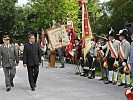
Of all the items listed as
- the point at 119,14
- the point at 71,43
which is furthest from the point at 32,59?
the point at 119,14

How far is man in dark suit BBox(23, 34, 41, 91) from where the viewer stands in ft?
40.9

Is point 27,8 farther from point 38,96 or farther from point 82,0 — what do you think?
point 38,96

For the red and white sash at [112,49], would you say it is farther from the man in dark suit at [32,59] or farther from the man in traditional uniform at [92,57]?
the man in dark suit at [32,59]

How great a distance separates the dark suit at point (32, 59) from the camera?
12.5 metres

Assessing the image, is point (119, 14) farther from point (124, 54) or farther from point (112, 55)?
point (124, 54)

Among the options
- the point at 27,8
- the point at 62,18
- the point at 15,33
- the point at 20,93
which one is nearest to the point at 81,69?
the point at 20,93

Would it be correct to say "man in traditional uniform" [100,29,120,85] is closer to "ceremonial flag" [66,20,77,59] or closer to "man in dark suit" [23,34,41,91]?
"man in dark suit" [23,34,41,91]

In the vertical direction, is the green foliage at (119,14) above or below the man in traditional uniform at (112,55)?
above

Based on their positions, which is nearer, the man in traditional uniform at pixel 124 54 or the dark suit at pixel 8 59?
the man in traditional uniform at pixel 124 54

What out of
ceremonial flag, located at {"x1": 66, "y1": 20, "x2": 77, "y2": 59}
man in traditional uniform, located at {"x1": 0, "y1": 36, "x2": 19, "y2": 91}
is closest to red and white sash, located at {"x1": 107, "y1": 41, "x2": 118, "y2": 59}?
man in traditional uniform, located at {"x1": 0, "y1": 36, "x2": 19, "y2": 91}

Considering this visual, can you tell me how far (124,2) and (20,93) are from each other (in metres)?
17.1

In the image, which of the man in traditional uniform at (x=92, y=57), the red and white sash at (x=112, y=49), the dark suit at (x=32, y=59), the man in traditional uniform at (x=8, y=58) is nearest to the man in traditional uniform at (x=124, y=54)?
the red and white sash at (x=112, y=49)

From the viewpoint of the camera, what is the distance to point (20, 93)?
11.8 metres


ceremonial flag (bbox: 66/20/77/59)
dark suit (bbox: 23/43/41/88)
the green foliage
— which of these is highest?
the green foliage
